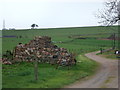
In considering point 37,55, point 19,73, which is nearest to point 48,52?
point 37,55

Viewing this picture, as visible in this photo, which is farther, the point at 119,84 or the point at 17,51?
the point at 17,51

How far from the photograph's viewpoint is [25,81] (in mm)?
20531

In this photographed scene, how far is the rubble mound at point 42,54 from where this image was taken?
98.9 ft

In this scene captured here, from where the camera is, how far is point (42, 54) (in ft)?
104

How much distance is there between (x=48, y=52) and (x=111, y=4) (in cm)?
1183

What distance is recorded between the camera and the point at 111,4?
3544 cm

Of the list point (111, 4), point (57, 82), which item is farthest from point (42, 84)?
point (111, 4)

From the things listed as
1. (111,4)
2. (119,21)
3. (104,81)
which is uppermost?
(111,4)

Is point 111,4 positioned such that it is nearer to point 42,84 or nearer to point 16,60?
point 16,60

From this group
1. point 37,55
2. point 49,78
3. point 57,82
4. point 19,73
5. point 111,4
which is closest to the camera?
point 57,82

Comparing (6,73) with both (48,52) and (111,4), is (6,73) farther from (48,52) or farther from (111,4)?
(111,4)

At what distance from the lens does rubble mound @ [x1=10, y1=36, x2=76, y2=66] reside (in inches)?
1186

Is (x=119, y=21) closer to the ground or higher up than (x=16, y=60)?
higher up

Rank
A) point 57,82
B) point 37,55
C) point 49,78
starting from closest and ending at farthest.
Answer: point 57,82, point 49,78, point 37,55
